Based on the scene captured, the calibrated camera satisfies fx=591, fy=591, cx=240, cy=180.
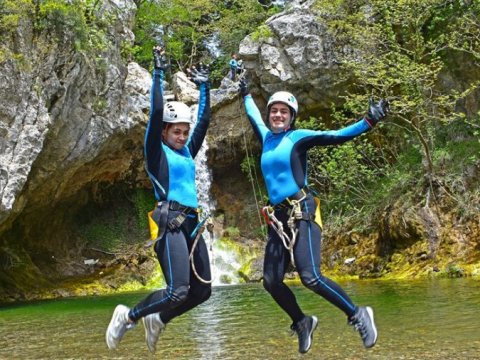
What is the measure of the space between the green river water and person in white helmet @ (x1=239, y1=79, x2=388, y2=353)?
363 millimetres

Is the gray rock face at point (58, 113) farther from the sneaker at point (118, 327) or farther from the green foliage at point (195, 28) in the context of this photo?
the green foliage at point (195, 28)

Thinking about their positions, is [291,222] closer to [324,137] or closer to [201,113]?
[324,137]

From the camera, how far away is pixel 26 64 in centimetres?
1306

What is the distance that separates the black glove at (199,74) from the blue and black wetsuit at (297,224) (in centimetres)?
84

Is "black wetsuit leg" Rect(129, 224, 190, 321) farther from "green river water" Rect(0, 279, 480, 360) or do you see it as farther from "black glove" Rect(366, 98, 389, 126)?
"black glove" Rect(366, 98, 389, 126)

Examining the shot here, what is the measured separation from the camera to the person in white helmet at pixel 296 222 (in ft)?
15.5

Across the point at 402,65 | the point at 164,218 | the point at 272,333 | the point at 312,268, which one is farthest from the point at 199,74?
the point at 402,65

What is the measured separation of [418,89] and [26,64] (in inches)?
415

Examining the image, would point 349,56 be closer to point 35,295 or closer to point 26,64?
point 26,64

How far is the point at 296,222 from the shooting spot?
4.87 metres

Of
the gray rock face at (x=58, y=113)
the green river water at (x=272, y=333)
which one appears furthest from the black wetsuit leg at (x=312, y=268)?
the gray rock face at (x=58, y=113)

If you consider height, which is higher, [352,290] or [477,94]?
[477,94]

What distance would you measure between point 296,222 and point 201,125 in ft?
4.31

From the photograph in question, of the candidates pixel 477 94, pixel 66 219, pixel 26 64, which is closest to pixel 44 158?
pixel 26 64
